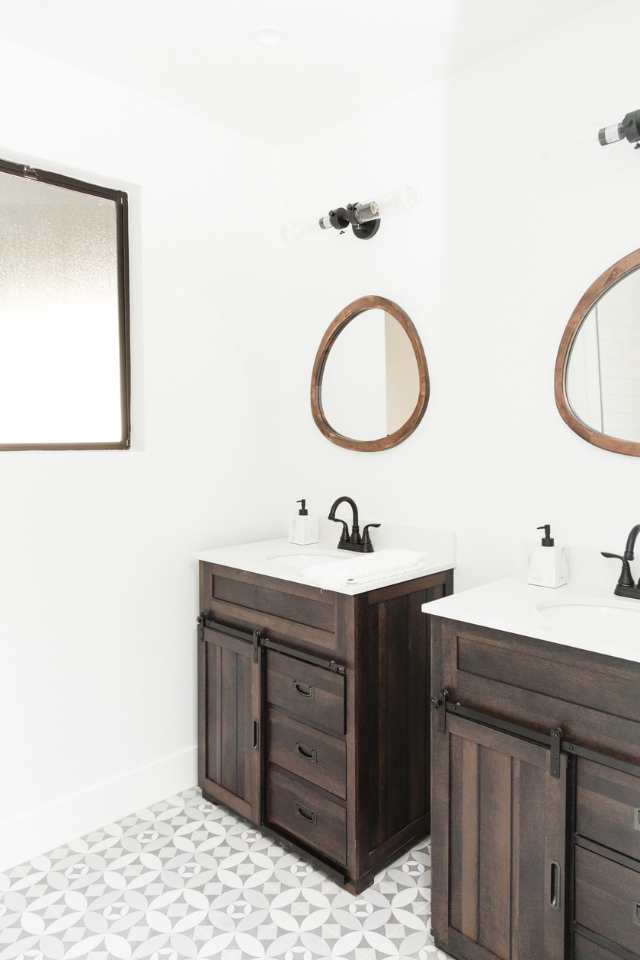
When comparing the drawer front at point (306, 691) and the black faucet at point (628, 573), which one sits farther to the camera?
the drawer front at point (306, 691)

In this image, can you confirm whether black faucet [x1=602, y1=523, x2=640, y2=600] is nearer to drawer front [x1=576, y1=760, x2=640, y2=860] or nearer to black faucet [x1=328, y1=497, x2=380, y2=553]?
drawer front [x1=576, y1=760, x2=640, y2=860]

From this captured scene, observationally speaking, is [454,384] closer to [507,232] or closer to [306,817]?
[507,232]

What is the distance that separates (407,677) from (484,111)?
1.76 meters

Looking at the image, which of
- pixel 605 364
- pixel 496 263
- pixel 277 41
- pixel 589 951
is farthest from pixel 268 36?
pixel 589 951

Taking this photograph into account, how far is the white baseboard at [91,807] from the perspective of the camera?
215 cm

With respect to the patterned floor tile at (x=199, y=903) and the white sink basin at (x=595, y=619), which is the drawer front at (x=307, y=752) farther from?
the white sink basin at (x=595, y=619)

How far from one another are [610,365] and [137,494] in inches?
61.8

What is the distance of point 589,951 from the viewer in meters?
1.46

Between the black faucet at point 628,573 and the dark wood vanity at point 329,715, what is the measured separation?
1.89ft

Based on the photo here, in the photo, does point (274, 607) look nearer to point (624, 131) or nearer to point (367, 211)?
point (367, 211)

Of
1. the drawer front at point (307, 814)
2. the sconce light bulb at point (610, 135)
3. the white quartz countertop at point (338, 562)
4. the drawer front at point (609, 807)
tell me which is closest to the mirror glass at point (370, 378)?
the white quartz countertop at point (338, 562)

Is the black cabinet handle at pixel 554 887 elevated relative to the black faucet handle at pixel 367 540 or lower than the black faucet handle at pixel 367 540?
lower

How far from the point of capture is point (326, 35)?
80.4 inches

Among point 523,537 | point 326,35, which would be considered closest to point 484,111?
point 326,35
